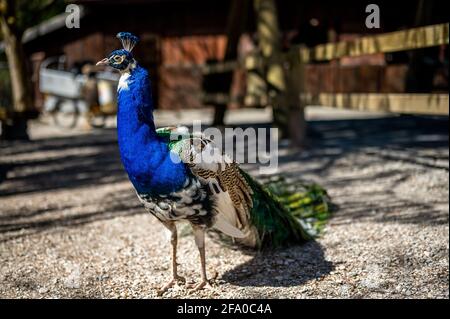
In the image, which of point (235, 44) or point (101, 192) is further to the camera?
point (235, 44)

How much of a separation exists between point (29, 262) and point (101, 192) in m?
2.23

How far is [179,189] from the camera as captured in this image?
2.86m

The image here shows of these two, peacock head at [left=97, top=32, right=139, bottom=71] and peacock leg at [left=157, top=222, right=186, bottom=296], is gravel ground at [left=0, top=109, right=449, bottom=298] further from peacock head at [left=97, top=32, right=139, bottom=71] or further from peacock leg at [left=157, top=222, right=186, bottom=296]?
peacock head at [left=97, top=32, right=139, bottom=71]

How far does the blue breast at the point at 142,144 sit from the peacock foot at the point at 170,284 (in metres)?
0.72

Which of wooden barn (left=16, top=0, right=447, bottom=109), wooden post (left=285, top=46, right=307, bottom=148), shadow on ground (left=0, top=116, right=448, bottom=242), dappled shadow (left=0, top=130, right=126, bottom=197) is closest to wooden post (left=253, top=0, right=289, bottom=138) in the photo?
wooden post (left=285, top=46, right=307, bottom=148)

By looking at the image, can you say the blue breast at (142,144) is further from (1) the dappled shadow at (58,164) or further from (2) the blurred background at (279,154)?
(1) the dappled shadow at (58,164)

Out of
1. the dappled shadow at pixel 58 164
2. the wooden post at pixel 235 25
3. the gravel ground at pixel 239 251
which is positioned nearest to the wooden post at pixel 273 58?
the gravel ground at pixel 239 251

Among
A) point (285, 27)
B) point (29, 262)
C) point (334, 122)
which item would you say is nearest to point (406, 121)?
point (334, 122)

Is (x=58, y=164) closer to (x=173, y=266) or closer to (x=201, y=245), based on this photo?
(x=173, y=266)

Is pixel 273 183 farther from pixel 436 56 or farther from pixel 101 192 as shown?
pixel 436 56

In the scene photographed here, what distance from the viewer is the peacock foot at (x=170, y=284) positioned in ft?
10.5

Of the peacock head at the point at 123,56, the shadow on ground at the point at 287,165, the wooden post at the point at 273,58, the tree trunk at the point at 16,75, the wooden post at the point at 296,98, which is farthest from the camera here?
the tree trunk at the point at 16,75

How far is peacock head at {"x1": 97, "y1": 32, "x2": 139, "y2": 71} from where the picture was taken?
8.98ft

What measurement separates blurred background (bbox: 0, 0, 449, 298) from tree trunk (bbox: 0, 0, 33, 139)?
30mm
